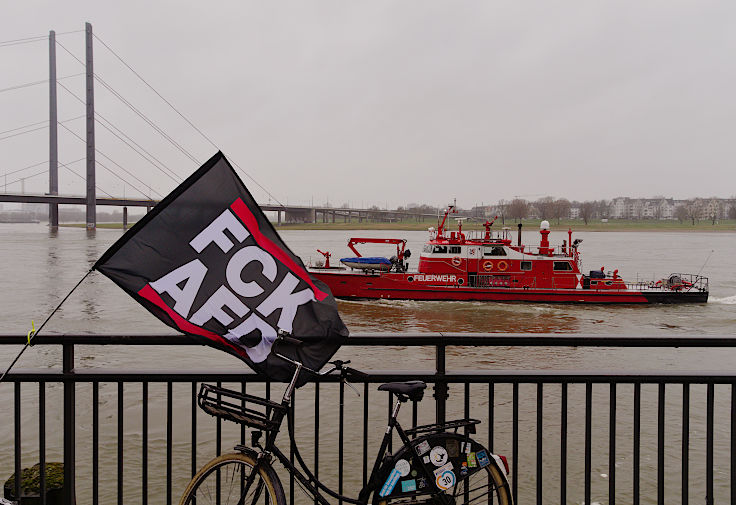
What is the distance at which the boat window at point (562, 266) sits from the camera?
3055 centimetres

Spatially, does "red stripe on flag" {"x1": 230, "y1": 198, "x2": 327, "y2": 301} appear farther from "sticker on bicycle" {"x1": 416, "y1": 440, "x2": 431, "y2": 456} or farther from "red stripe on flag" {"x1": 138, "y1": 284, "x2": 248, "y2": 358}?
"sticker on bicycle" {"x1": 416, "y1": 440, "x2": 431, "y2": 456}

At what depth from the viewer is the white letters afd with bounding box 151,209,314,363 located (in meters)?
2.88

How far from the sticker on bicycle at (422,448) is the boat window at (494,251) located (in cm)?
2792

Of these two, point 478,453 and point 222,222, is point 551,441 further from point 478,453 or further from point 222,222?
point 222,222

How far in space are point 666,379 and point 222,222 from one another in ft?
8.16

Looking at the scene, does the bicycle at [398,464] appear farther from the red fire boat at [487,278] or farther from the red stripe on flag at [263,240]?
the red fire boat at [487,278]

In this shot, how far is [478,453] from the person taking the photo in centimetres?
301

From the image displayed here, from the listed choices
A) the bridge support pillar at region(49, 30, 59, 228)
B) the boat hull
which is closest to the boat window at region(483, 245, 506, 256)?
the boat hull

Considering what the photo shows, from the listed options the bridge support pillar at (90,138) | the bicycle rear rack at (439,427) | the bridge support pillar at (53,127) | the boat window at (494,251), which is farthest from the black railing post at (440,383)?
the bridge support pillar at (53,127)

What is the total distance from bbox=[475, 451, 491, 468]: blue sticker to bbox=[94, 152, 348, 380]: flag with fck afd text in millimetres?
859

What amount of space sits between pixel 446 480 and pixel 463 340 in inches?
27.9

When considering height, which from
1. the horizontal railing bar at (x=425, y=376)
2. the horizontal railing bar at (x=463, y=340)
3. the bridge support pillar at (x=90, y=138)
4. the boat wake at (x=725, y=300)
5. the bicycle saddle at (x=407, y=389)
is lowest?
the boat wake at (x=725, y=300)

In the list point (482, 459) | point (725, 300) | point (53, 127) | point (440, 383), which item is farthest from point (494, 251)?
point (53, 127)

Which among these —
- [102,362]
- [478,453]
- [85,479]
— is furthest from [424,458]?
[102,362]
